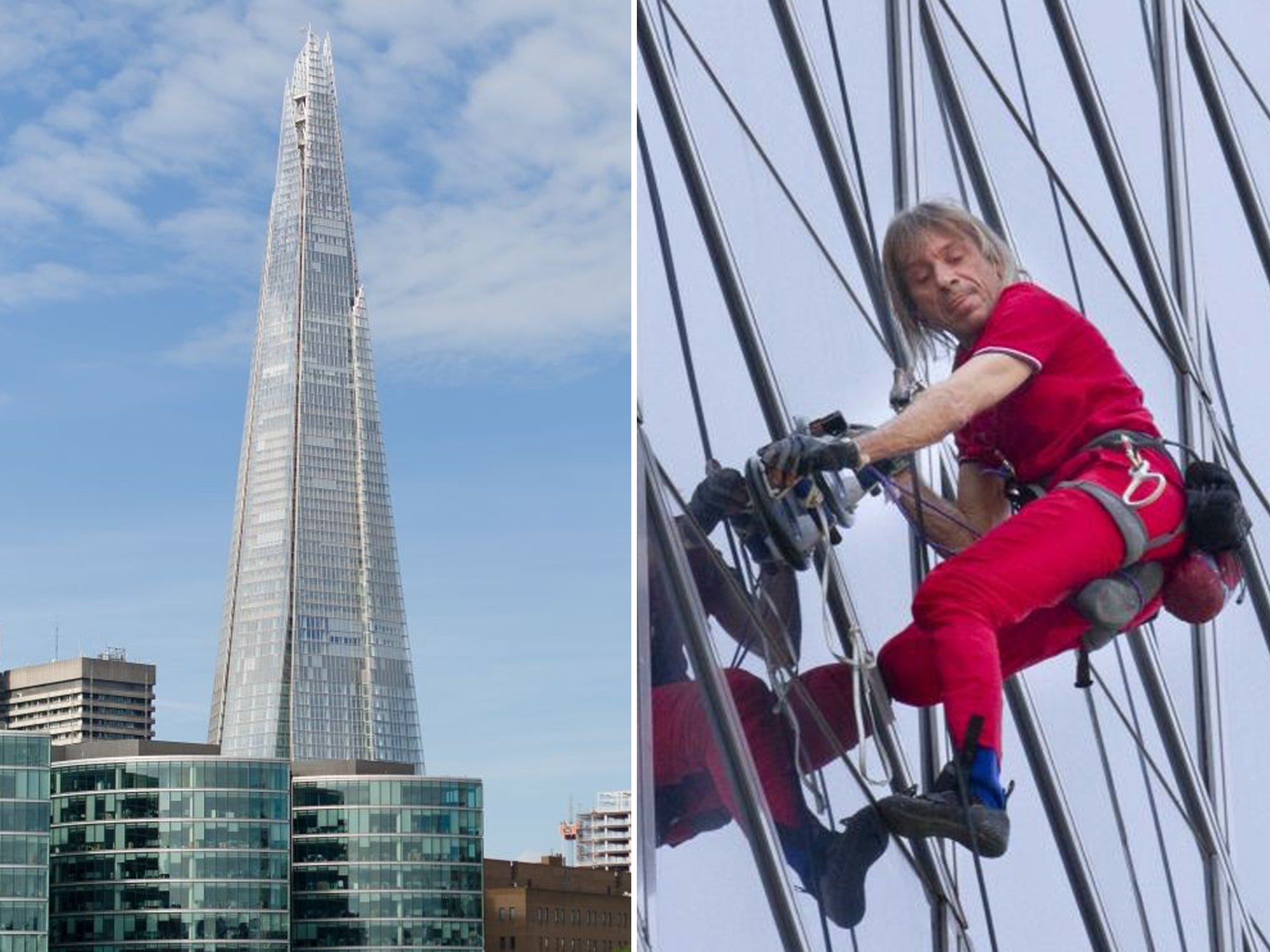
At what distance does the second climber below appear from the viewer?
10.7m

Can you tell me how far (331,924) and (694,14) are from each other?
78220mm

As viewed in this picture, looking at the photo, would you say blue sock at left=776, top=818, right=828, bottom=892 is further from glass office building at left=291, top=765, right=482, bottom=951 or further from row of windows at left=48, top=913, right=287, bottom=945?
glass office building at left=291, top=765, right=482, bottom=951

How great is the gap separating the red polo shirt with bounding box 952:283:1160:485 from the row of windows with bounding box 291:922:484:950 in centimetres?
7694

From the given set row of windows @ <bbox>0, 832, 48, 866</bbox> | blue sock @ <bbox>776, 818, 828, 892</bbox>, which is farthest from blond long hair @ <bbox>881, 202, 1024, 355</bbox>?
row of windows @ <bbox>0, 832, 48, 866</bbox>

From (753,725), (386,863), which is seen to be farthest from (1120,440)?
(386,863)

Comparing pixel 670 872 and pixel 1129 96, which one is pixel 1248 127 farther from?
pixel 670 872

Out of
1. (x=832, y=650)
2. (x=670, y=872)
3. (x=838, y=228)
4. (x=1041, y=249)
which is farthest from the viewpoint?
(x=1041, y=249)

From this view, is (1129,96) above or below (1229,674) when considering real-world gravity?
above

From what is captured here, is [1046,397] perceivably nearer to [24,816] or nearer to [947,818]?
[947,818]

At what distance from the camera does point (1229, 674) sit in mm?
12484

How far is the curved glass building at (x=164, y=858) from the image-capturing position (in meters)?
81.6

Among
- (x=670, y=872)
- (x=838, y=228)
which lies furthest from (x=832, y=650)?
(x=838, y=228)

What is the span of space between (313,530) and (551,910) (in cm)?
3517

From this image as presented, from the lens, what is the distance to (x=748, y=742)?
1027 centimetres
